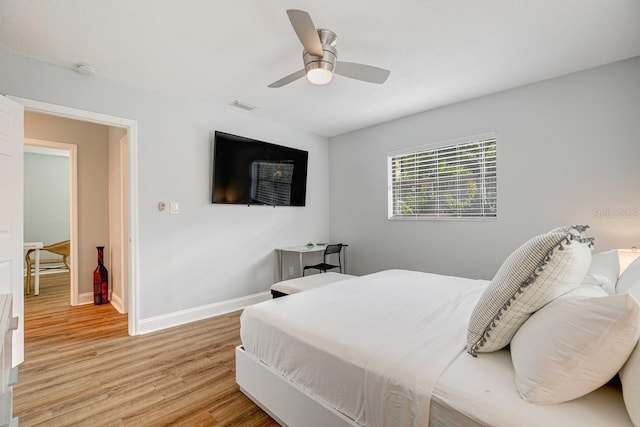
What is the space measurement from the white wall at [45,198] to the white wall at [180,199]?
5.42 meters

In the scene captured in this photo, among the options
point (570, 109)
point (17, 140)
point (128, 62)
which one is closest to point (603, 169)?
point (570, 109)

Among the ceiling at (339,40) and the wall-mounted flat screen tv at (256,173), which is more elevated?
the ceiling at (339,40)

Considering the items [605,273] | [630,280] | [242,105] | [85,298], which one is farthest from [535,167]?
[85,298]

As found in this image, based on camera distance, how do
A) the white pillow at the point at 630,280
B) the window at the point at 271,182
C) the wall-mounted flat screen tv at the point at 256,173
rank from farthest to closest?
the window at the point at 271,182 < the wall-mounted flat screen tv at the point at 256,173 < the white pillow at the point at 630,280

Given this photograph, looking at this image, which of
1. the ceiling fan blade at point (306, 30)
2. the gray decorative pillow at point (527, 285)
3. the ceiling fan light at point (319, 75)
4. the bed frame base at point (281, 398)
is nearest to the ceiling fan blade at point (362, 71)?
the ceiling fan light at point (319, 75)

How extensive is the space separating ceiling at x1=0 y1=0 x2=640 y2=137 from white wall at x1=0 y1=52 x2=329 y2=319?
173 mm

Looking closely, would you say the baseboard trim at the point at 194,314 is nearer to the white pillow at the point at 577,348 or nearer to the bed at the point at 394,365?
the bed at the point at 394,365

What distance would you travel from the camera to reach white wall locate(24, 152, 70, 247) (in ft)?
21.3

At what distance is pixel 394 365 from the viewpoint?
117 cm

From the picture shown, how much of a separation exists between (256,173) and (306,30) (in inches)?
91.6

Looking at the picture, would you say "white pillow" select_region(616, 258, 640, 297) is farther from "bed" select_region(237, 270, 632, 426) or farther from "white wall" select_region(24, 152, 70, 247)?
"white wall" select_region(24, 152, 70, 247)

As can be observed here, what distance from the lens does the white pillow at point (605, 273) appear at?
1.44 metres

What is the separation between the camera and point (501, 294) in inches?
47.1

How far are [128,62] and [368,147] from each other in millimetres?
2985
